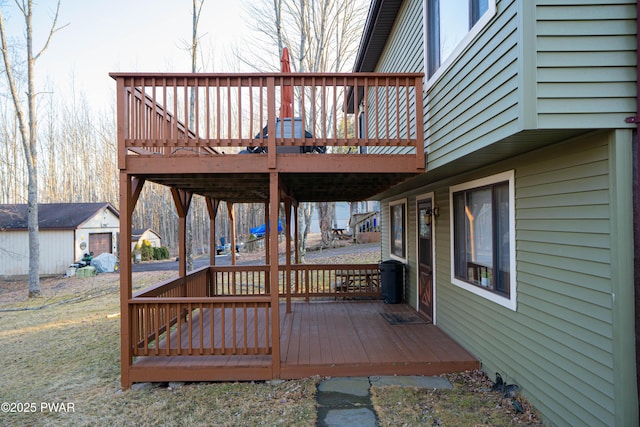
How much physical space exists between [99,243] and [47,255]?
237 cm

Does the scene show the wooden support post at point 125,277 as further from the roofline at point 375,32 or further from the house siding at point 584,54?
the house siding at point 584,54

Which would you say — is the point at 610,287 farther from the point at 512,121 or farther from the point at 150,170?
the point at 150,170

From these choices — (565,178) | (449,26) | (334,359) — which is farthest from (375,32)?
(334,359)

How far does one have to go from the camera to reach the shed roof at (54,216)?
17.2 metres

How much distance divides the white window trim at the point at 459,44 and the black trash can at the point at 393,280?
12.2ft

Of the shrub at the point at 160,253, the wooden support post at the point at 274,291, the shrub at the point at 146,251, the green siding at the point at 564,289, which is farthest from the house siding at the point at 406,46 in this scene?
the shrub at the point at 160,253

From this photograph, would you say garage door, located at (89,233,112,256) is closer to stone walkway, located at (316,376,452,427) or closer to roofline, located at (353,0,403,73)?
roofline, located at (353,0,403,73)

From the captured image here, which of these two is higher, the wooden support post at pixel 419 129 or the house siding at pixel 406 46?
the house siding at pixel 406 46

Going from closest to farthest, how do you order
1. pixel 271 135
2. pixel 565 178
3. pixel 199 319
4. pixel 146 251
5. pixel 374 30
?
pixel 565 178, pixel 271 135, pixel 199 319, pixel 374 30, pixel 146 251

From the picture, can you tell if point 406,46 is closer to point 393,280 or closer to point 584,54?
point 584,54

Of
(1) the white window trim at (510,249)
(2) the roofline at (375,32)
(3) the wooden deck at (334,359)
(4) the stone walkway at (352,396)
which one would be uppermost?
(2) the roofline at (375,32)

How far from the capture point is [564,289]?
116 inches

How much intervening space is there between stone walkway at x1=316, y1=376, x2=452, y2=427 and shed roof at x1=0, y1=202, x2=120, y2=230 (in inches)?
679

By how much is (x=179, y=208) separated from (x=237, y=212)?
22279 millimetres
